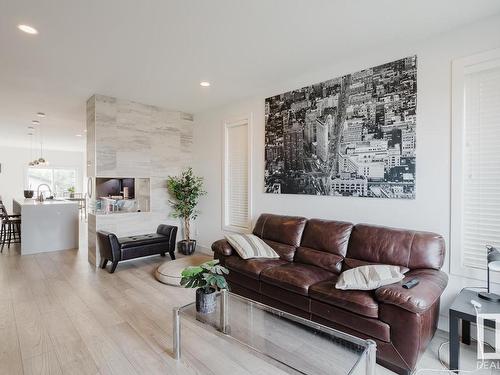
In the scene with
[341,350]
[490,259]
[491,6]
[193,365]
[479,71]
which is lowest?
[193,365]

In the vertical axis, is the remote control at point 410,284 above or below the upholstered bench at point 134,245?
above

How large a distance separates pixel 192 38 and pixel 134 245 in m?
3.19

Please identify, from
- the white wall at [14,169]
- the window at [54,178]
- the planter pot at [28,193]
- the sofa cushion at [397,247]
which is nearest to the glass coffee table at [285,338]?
the sofa cushion at [397,247]

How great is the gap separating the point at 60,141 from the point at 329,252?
9886 mm

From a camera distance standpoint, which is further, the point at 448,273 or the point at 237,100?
the point at 237,100

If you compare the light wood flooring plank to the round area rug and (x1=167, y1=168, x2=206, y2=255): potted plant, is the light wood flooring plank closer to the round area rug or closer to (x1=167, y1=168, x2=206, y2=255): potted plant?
the round area rug

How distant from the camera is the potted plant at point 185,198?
16.9ft

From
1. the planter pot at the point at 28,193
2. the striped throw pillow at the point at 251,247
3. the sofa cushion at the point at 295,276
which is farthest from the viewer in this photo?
the planter pot at the point at 28,193

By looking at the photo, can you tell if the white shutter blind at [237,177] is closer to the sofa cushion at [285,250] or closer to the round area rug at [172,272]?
the round area rug at [172,272]

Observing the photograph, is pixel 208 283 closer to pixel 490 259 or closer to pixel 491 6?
pixel 490 259

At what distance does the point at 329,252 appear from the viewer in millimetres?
2975

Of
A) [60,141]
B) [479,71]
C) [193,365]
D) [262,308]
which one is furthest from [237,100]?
[60,141]

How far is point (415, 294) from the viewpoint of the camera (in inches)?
75.9

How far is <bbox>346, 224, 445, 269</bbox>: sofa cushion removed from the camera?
7.96 ft
